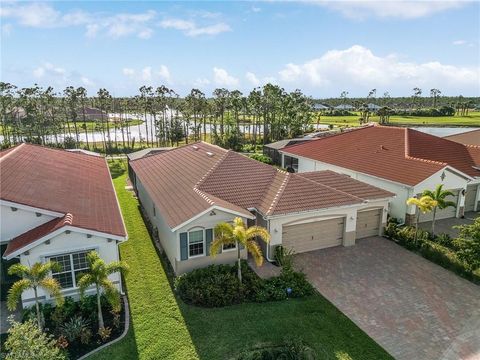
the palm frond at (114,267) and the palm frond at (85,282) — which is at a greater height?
the palm frond at (114,267)

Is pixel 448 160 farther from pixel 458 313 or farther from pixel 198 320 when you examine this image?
pixel 198 320

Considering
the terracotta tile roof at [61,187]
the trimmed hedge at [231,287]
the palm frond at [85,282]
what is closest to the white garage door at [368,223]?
the trimmed hedge at [231,287]

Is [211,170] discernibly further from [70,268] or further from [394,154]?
[394,154]

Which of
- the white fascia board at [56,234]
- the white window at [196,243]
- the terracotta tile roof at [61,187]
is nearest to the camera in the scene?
the white fascia board at [56,234]

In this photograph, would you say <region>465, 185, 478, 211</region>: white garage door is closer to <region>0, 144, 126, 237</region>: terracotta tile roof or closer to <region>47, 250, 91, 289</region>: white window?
<region>0, 144, 126, 237</region>: terracotta tile roof

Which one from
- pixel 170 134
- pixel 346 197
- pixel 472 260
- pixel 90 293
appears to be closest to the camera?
pixel 90 293

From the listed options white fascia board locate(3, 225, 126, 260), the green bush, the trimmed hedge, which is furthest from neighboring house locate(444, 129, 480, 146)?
white fascia board locate(3, 225, 126, 260)

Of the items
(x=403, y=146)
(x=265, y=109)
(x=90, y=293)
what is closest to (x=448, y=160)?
(x=403, y=146)

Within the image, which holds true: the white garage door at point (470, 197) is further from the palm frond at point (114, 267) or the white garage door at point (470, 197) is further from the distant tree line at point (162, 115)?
the distant tree line at point (162, 115)
